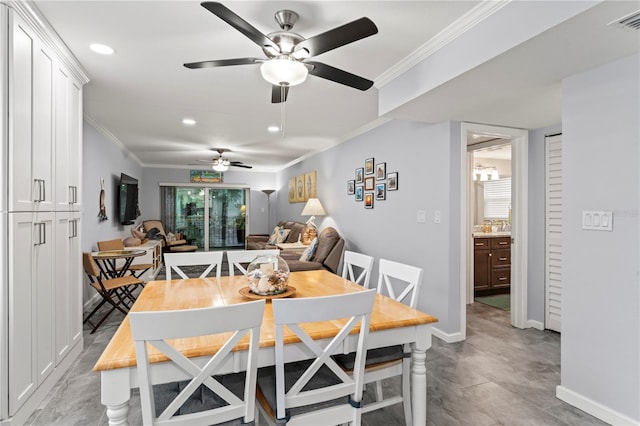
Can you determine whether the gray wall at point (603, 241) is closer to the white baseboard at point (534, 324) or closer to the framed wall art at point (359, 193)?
the white baseboard at point (534, 324)

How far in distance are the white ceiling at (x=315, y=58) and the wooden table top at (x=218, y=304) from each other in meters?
1.55

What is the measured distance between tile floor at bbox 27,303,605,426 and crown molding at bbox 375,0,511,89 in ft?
7.85

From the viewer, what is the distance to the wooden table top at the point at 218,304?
1256 mm

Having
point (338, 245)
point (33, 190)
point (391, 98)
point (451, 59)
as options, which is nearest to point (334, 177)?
point (338, 245)

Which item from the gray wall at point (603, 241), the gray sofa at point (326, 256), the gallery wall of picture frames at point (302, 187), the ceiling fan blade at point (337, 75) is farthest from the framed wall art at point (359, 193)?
the gray wall at point (603, 241)

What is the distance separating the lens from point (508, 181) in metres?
6.05

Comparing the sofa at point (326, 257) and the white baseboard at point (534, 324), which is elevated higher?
the sofa at point (326, 257)

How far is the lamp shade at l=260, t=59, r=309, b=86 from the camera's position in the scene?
6.10 ft

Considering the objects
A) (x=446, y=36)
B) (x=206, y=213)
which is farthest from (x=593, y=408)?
(x=206, y=213)

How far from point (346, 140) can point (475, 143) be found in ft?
6.20

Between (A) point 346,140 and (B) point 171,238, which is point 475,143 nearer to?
(A) point 346,140

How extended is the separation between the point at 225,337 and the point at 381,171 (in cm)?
334

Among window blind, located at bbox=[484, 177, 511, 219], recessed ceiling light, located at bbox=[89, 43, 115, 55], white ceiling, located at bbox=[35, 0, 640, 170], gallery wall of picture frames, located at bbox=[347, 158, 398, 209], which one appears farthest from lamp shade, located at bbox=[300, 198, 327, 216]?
recessed ceiling light, located at bbox=[89, 43, 115, 55]

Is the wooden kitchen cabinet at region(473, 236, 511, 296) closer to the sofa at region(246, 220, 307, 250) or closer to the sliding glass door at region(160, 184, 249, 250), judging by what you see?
the sofa at region(246, 220, 307, 250)
